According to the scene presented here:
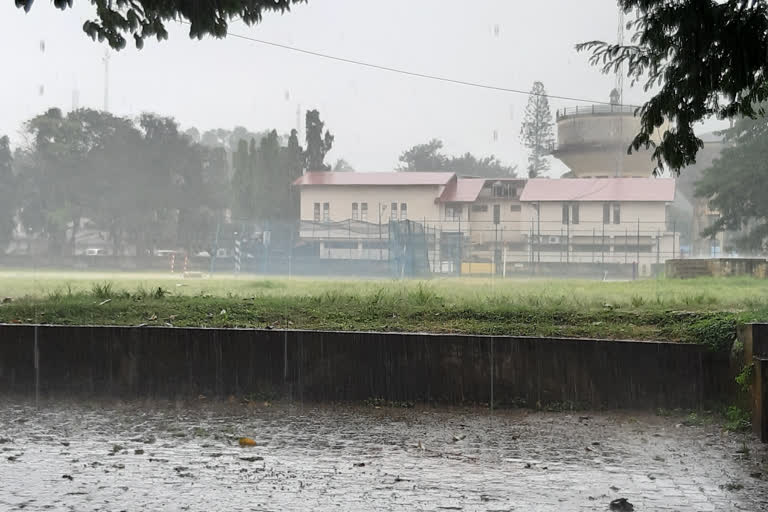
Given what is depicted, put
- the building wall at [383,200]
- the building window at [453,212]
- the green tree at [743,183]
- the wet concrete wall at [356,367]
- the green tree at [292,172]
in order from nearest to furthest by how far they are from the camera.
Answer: the wet concrete wall at [356,367] → the green tree at [743,183] → the building window at [453,212] → the building wall at [383,200] → the green tree at [292,172]

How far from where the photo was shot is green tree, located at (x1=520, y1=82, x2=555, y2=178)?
175 feet

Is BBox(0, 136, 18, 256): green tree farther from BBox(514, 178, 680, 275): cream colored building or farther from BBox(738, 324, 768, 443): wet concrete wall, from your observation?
BBox(738, 324, 768, 443): wet concrete wall

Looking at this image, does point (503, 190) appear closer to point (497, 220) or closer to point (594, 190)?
point (497, 220)

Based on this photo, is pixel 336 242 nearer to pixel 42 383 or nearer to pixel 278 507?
pixel 42 383

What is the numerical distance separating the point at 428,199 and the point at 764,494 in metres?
34.9

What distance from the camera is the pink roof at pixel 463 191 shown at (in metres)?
40.6

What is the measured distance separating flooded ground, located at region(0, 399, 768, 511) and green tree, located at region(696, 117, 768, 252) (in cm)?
2836

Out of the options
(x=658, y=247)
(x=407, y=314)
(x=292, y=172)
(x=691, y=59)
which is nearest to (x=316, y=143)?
(x=292, y=172)

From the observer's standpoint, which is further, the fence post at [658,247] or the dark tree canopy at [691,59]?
the fence post at [658,247]

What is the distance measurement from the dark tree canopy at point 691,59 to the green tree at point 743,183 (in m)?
27.4

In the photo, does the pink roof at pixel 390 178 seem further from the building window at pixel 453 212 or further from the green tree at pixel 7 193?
the green tree at pixel 7 193

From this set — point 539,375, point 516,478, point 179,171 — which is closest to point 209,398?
point 539,375

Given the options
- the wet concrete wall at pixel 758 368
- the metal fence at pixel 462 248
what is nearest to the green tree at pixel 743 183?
the metal fence at pixel 462 248

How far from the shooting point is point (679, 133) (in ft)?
27.8
